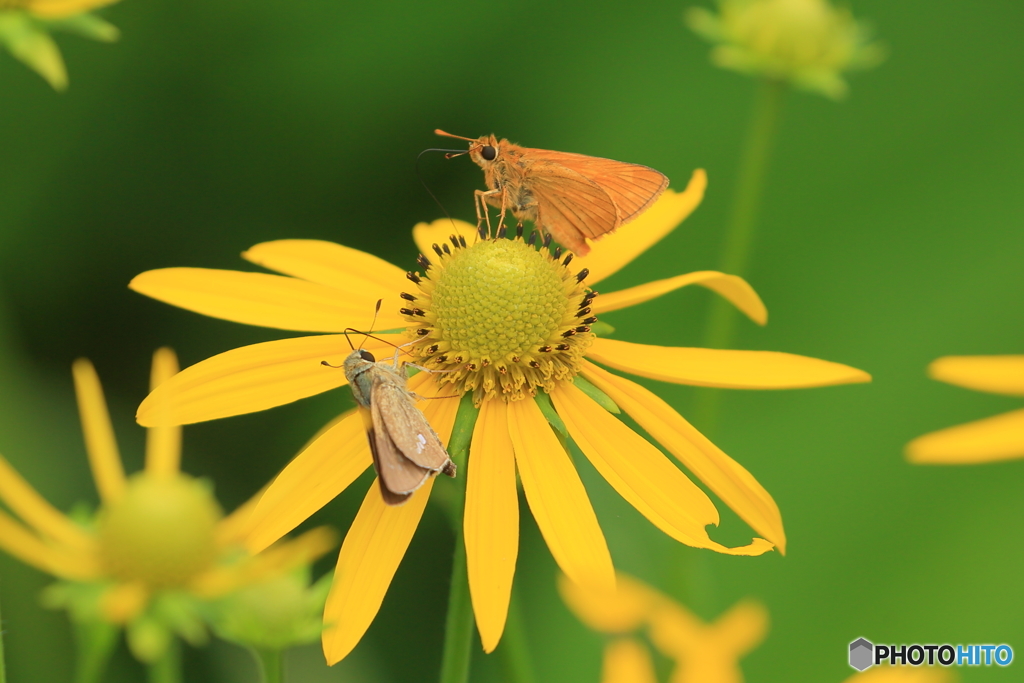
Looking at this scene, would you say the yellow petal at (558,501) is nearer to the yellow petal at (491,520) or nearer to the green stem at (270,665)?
the yellow petal at (491,520)

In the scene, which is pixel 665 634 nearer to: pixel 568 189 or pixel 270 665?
pixel 270 665

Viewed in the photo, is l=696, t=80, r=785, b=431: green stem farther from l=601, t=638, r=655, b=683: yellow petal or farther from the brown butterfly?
l=601, t=638, r=655, b=683: yellow petal

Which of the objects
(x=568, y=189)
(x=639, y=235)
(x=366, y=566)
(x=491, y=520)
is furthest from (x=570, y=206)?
(x=366, y=566)

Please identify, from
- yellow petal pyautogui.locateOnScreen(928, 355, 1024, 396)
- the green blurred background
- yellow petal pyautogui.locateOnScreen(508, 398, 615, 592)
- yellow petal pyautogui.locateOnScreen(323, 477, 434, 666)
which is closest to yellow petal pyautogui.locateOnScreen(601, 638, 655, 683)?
yellow petal pyautogui.locateOnScreen(508, 398, 615, 592)

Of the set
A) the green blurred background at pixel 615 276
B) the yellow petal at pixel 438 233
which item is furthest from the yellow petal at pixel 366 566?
the green blurred background at pixel 615 276

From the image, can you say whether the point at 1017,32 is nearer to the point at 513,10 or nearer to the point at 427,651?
the point at 513,10

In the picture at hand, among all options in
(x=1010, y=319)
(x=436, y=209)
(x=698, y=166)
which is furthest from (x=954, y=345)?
(x=436, y=209)
